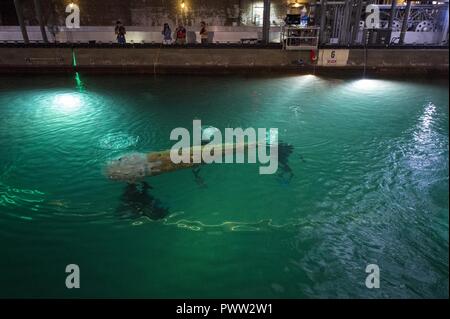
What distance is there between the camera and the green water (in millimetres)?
5312

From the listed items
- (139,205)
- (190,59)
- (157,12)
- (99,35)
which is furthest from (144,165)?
(157,12)

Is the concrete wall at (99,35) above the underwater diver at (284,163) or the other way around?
above

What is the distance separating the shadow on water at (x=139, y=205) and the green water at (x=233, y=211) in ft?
0.13

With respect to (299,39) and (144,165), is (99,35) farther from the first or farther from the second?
(144,165)

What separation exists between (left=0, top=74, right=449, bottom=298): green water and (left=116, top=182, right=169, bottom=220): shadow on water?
0.13 ft

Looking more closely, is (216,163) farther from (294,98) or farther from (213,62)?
(213,62)

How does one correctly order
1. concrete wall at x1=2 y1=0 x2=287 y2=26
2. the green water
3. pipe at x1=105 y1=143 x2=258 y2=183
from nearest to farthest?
the green water
pipe at x1=105 y1=143 x2=258 y2=183
concrete wall at x1=2 y1=0 x2=287 y2=26

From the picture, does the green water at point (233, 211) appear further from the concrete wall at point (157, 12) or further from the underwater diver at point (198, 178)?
the concrete wall at point (157, 12)

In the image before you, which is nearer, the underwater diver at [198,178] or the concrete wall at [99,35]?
the underwater diver at [198,178]

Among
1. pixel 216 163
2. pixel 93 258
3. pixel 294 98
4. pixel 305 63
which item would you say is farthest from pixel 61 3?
pixel 93 258

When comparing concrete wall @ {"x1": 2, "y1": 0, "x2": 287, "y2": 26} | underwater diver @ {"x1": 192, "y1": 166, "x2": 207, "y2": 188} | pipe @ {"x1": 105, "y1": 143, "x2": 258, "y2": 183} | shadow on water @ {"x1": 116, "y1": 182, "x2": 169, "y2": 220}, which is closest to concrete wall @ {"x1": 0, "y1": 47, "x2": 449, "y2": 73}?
concrete wall @ {"x1": 2, "y1": 0, "x2": 287, "y2": 26}

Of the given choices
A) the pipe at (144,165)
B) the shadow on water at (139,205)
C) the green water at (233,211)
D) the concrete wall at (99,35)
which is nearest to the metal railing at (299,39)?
the concrete wall at (99,35)

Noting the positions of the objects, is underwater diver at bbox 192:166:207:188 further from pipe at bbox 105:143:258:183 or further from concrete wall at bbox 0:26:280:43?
concrete wall at bbox 0:26:280:43

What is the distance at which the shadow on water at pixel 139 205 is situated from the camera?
6.98 m
